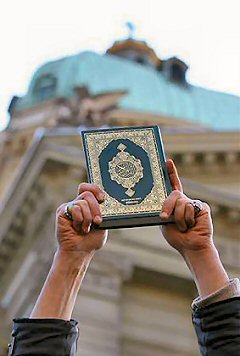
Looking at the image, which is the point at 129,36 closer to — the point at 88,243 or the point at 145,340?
the point at 145,340

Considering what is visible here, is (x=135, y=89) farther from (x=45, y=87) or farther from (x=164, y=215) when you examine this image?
(x=164, y=215)

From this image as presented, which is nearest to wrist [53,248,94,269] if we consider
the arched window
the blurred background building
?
the blurred background building

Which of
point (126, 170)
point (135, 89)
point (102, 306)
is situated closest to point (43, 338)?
point (126, 170)

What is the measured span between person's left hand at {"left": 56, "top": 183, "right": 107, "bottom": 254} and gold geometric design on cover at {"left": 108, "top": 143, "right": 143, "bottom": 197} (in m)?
0.30

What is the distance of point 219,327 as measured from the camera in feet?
10.1

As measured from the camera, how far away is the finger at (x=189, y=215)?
3.22m

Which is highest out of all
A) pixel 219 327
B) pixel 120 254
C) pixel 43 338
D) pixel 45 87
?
pixel 45 87

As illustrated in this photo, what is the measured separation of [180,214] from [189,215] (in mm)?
29

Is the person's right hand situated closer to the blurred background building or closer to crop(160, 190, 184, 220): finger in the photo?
crop(160, 190, 184, 220): finger

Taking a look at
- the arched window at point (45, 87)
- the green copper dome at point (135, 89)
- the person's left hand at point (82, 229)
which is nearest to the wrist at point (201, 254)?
the person's left hand at point (82, 229)

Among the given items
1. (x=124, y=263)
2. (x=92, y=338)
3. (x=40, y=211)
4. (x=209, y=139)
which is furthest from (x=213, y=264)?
(x=209, y=139)

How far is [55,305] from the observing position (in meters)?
3.14

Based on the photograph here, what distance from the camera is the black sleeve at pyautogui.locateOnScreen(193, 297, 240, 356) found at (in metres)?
3.04

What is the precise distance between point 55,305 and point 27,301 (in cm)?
1366
